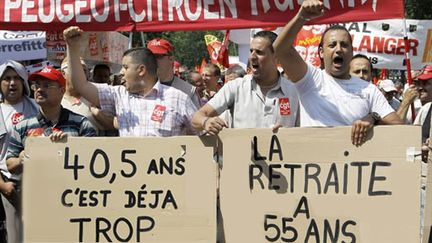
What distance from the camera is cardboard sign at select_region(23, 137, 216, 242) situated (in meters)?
4.93

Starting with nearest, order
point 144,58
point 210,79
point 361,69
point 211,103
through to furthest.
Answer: point 211,103
point 144,58
point 361,69
point 210,79

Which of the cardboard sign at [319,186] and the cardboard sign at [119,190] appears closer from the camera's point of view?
the cardboard sign at [319,186]

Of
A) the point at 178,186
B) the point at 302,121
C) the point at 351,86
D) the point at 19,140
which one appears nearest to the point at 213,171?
the point at 178,186

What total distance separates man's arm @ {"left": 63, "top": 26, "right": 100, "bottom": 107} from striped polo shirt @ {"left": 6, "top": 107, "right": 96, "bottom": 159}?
17 centimetres

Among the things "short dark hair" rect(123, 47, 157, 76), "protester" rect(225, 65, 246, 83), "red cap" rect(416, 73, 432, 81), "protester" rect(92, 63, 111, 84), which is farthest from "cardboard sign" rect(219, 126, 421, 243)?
"protester" rect(225, 65, 246, 83)

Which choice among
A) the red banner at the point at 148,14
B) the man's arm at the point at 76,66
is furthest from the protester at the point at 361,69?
the man's arm at the point at 76,66

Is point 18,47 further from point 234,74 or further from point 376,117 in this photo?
point 376,117

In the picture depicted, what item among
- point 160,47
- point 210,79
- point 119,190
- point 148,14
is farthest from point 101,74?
point 119,190

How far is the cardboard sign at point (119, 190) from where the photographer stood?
4930 millimetres

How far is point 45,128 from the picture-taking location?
5602 mm

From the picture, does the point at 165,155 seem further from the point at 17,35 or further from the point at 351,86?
the point at 17,35

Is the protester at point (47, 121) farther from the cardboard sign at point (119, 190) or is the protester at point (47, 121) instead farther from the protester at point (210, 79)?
the protester at point (210, 79)

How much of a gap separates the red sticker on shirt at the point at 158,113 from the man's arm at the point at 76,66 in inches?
17.0

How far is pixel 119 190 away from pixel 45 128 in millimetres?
884
